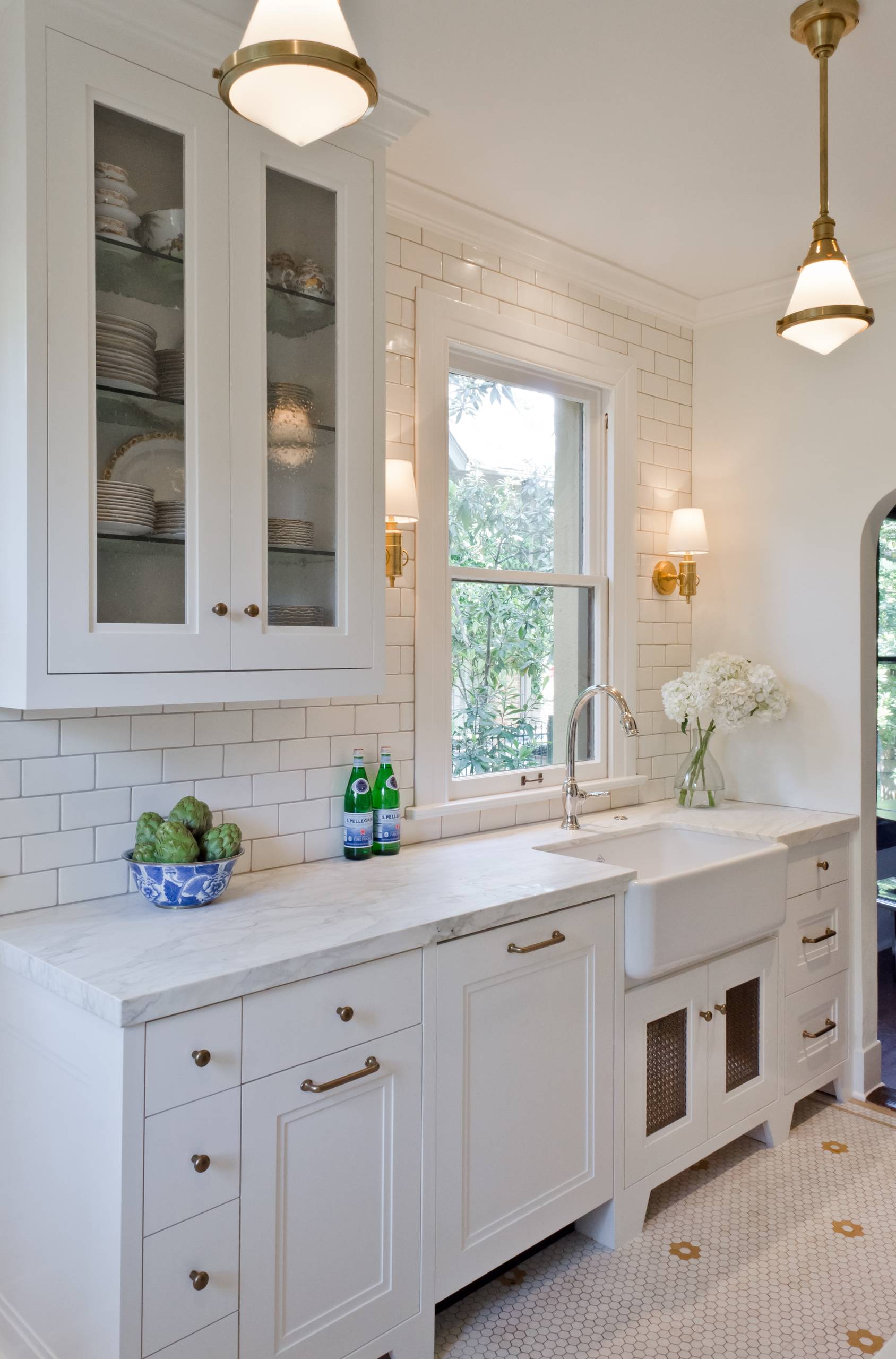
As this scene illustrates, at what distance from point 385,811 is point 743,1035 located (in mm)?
1288

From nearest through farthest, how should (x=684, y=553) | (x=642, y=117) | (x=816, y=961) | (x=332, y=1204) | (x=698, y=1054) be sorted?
(x=332, y=1204)
(x=642, y=117)
(x=698, y=1054)
(x=816, y=961)
(x=684, y=553)

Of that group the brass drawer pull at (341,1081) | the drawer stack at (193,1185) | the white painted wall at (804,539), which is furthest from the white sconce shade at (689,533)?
the drawer stack at (193,1185)

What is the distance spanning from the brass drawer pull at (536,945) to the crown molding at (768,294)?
2.39 metres

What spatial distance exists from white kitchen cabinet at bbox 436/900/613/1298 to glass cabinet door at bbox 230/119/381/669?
735 millimetres

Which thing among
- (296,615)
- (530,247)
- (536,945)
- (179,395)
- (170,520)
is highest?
(530,247)

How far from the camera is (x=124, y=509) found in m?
1.72

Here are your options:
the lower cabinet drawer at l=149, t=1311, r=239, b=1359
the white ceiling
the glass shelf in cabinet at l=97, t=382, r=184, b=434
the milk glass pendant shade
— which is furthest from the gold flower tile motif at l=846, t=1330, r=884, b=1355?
the white ceiling

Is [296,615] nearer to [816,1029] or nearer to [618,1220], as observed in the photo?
[618,1220]

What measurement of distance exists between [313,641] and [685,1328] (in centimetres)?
170

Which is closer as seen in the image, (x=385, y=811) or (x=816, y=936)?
(x=385, y=811)

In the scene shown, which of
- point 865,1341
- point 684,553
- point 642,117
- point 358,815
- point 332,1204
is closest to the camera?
point 332,1204

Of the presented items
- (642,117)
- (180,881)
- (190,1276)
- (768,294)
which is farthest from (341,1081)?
(768,294)

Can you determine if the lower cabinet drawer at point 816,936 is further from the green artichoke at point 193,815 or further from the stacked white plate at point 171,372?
the stacked white plate at point 171,372

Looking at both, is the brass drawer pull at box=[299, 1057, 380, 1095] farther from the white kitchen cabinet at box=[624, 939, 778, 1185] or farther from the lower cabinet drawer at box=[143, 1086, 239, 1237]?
the white kitchen cabinet at box=[624, 939, 778, 1185]
